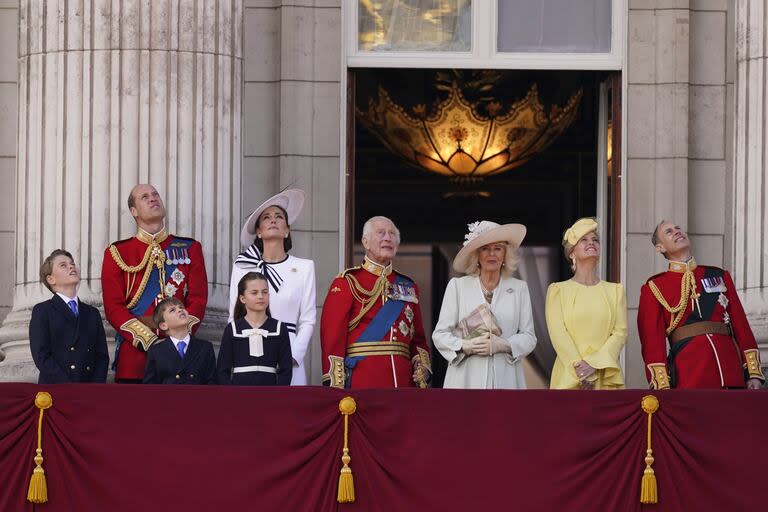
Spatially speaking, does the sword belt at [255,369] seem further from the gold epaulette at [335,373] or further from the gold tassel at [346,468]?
the gold tassel at [346,468]

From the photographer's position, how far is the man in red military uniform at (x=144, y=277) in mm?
14648

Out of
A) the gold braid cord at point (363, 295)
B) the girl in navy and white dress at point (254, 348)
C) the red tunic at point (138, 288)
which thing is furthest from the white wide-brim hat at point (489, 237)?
the red tunic at point (138, 288)

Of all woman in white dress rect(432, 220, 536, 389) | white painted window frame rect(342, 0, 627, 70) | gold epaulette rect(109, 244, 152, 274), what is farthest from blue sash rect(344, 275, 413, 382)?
white painted window frame rect(342, 0, 627, 70)

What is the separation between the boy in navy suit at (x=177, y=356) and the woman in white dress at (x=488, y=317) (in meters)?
1.61

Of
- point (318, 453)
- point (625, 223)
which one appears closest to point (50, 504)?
point (318, 453)

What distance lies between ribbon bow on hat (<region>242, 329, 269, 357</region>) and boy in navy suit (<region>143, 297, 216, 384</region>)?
284 millimetres

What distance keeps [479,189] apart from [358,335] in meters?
11.2

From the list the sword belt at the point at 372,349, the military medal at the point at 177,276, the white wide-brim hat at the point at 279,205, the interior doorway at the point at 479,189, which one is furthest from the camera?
the interior doorway at the point at 479,189

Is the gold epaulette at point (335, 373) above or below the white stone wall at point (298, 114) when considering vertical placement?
below

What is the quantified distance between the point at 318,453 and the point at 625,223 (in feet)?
16.8

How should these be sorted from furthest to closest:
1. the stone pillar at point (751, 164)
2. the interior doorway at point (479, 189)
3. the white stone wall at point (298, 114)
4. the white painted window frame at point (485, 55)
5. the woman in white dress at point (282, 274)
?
the interior doorway at point (479, 189) < the white painted window frame at point (485, 55) < the white stone wall at point (298, 114) < the stone pillar at point (751, 164) < the woman in white dress at point (282, 274)

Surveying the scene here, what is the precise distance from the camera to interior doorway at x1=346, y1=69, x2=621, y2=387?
22.6m

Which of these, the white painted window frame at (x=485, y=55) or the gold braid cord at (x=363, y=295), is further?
the white painted window frame at (x=485, y=55)

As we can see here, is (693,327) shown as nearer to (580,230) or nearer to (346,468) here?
(580,230)
